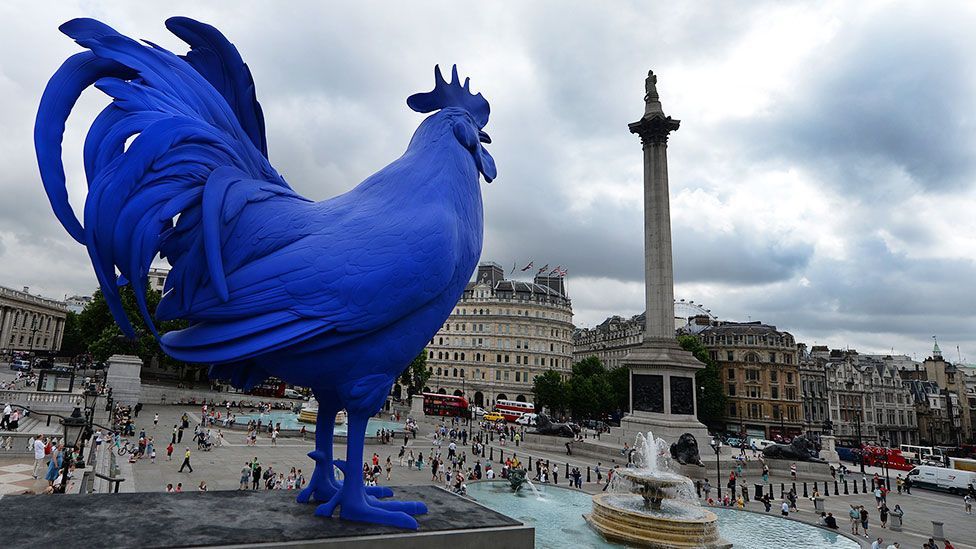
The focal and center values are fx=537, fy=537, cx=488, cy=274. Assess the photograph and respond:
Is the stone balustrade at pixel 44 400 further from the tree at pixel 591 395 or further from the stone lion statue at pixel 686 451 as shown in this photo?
the tree at pixel 591 395

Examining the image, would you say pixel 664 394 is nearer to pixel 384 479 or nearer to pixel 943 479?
pixel 943 479

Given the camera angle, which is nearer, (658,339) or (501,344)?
(658,339)

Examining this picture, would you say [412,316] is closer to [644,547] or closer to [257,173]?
[257,173]

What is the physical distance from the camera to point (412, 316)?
22.4 feet

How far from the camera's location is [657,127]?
42.2 m

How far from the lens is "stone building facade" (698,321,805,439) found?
66438mm

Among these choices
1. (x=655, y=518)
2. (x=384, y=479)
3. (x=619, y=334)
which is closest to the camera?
(x=655, y=518)

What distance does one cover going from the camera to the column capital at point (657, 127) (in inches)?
1657

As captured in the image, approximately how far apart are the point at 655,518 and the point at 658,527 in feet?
0.83

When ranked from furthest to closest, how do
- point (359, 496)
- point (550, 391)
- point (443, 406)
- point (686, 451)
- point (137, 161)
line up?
point (550, 391) → point (443, 406) → point (686, 451) → point (359, 496) → point (137, 161)

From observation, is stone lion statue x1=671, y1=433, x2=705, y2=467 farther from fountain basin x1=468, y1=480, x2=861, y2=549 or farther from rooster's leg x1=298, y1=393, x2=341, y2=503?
rooster's leg x1=298, y1=393, x2=341, y2=503

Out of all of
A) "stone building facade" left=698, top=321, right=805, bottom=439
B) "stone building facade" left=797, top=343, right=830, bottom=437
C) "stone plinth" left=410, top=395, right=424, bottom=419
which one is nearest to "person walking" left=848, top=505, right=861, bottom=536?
"stone plinth" left=410, top=395, right=424, bottom=419

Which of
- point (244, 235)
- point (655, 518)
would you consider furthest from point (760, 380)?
point (244, 235)

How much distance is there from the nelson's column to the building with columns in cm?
8267
